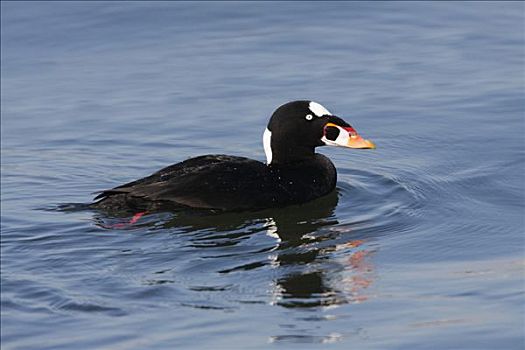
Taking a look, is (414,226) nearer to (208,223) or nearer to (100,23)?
(208,223)

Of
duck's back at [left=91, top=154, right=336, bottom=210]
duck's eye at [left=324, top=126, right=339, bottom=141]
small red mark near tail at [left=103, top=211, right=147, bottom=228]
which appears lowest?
small red mark near tail at [left=103, top=211, right=147, bottom=228]

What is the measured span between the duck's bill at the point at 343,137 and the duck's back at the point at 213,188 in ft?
1.72

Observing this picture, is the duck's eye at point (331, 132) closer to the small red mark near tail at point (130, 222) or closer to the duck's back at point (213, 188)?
the duck's back at point (213, 188)

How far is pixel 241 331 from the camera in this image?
292 inches

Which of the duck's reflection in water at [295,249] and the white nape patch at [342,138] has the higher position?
the white nape patch at [342,138]

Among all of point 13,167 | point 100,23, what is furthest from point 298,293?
point 100,23

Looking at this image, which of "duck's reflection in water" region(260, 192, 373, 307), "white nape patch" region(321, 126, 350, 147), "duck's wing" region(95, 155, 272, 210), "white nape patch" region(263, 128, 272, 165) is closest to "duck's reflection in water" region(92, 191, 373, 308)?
"duck's reflection in water" region(260, 192, 373, 307)

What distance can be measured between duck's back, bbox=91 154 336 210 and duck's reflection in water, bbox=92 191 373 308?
91 mm

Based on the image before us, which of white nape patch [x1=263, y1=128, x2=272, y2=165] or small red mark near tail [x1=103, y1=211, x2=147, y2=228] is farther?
white nape patch [x1=263, y1=128, x2=272, y2=165]

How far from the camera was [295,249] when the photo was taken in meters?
9.12

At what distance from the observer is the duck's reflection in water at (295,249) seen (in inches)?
323

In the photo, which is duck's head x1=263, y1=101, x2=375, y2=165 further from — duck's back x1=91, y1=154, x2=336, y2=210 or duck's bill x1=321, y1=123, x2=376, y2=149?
duck's back x1=91, y1=154, x2=336, y2=210

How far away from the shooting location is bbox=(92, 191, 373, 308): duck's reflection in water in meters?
8.20

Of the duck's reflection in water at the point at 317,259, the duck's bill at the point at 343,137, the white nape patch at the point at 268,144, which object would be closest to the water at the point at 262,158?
the duck's reflection in water at the point at 317,259
